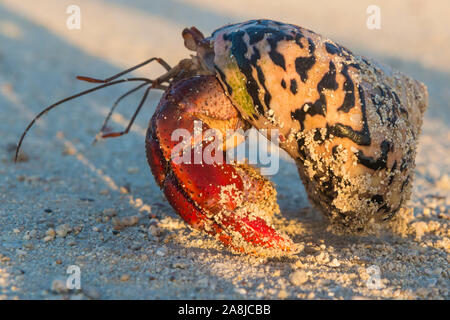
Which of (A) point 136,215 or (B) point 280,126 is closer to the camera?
(B) point 280,126

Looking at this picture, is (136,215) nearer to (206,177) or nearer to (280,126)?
(206,177)

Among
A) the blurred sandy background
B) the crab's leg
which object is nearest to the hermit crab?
the crab's leg

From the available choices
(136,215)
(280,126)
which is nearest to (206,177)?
(280,126)

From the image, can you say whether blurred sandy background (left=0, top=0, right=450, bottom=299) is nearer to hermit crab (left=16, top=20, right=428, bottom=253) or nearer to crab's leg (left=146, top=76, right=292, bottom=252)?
crab's leg (left=146, top=76, right=292, bottom=252)

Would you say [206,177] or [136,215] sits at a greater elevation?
[206,177]

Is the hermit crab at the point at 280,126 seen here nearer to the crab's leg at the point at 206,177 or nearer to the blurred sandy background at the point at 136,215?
the crab's leg at the point at 206,177

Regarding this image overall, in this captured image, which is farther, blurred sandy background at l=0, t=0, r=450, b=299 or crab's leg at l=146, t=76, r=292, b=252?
crab's leg at l=146, t=76, r=292, b=252

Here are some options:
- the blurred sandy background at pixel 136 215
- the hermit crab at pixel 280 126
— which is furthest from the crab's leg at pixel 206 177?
the blurred sandy background at pixel 136 215
